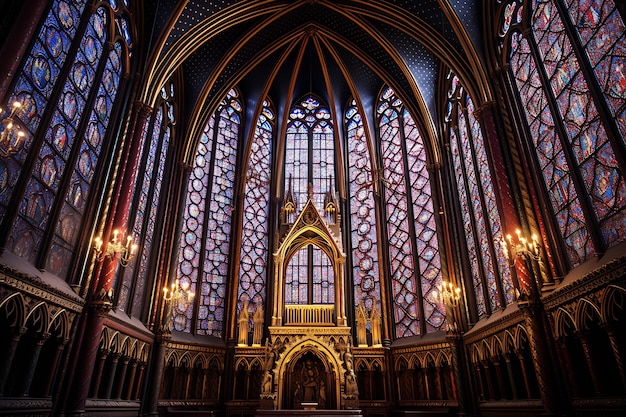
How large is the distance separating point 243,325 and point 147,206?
19.0ft

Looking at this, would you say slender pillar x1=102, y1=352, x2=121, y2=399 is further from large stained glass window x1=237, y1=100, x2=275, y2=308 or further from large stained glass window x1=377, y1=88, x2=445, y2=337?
large stained glass window x1=377, y1=88, x2=445, y2=337

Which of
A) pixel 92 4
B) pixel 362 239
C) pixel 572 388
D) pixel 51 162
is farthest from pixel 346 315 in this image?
pixel 92 4

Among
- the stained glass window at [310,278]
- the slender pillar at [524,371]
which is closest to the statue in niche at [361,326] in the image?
the stained glass window at [310,278]

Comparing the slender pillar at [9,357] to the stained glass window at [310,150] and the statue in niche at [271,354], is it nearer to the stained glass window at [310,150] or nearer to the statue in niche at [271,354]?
the statue in niche at [271,354]

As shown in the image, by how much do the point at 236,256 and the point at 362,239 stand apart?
5.63 metres

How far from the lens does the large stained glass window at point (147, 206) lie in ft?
46.1

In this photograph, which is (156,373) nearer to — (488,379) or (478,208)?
(488,379)

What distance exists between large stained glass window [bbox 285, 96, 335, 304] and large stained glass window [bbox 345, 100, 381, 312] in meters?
1.07

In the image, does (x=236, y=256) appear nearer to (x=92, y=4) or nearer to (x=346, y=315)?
(x=346, y=315)

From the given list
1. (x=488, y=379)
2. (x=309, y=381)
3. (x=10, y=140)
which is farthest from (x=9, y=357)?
(x=488, y=379)

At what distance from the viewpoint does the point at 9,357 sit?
8242 mm

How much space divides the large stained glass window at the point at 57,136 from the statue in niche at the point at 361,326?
10.6m

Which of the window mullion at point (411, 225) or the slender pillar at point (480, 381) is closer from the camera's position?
the slender pillar at point (480, 381)

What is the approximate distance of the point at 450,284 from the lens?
15688mm
